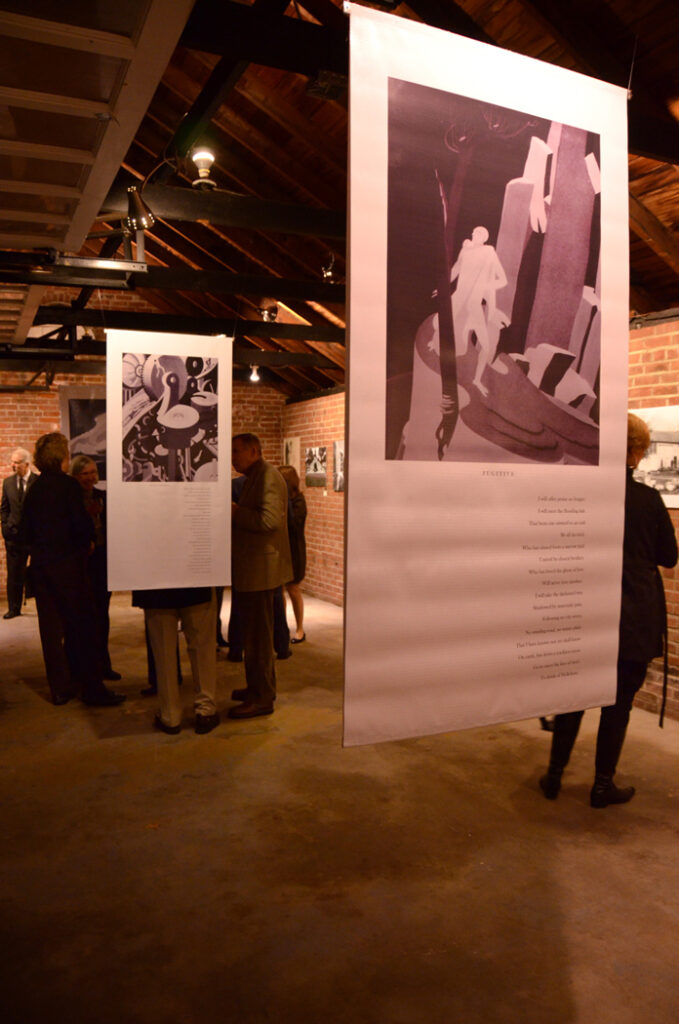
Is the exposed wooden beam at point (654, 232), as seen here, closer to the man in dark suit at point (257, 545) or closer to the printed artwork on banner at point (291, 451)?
the man in dark suit at point (257, 545)

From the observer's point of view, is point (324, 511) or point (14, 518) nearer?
point (14, 518)

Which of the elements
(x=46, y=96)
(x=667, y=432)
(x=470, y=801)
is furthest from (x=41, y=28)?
(x=667, y=432)

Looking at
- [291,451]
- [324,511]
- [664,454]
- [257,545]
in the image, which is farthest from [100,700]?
[291,451]

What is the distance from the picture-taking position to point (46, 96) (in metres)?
2.10

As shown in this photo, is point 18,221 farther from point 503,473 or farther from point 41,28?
point 503,473

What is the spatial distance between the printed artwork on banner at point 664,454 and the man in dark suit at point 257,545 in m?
2.32

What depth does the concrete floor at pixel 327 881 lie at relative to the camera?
1963 mm

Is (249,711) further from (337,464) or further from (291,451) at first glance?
(291,451)

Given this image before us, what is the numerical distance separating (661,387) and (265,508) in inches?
101

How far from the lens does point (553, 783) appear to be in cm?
318

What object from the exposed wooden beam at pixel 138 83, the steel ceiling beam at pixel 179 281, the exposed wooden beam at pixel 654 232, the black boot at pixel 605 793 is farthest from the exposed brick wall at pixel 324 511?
the exposed wooden beam at pixel 138 83

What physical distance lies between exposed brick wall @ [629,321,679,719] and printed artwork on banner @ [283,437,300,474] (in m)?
5.83

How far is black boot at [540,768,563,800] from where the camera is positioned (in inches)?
125

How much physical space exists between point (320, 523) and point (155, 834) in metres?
6.20
